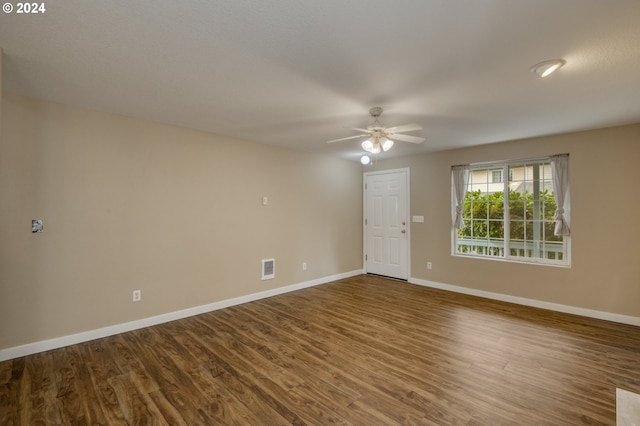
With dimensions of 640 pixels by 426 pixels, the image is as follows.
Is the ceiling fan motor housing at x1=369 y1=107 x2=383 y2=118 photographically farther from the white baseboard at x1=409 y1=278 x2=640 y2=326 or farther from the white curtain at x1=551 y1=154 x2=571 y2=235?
the white baseboard at x1=409 y1=278 x2=640 y2=326

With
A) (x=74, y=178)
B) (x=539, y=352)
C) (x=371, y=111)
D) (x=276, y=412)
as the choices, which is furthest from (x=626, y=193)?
(x=74, y=178)

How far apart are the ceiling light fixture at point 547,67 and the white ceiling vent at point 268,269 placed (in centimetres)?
395

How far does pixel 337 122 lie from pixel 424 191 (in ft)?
8.61

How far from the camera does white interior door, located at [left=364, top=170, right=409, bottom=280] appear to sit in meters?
5.52

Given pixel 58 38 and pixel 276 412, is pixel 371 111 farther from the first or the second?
pixel 276 412

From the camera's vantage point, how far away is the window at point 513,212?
404 cm

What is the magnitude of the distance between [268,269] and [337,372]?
242cm

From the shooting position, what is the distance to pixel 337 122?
11.2 feet

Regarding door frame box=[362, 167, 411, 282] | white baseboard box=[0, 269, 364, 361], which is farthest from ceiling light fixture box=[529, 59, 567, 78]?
white baseboard box=[0, 269, 364, 361]

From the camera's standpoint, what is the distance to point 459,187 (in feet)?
16.0

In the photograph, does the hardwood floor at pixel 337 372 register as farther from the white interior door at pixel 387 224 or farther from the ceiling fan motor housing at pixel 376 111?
the ceiling fan motor housing at pixel 376 111

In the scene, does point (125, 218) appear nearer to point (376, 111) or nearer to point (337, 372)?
point (337, 372)

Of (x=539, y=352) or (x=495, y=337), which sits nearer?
(x=539, y=352)

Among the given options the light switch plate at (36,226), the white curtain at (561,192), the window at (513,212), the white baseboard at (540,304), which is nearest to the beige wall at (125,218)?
the light switch plate at (36,226)
